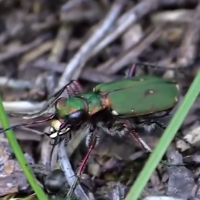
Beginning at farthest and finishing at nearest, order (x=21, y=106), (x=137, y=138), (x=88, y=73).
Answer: (x=88, y=73) < (x=21, y=106) < (x=137, y=138)

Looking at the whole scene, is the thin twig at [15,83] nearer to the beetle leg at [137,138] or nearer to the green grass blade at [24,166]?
the beetle leg at [137,138]

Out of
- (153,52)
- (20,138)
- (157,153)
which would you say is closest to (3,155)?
(20,138)

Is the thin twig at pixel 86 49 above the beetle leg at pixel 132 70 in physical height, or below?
above

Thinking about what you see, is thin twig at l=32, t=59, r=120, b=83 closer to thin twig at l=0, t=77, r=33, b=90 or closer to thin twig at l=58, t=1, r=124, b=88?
thin twig at l=58, t=1, r=124, b=88

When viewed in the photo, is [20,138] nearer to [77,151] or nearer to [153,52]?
[77,151]

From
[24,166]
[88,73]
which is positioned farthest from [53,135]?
[88,73]

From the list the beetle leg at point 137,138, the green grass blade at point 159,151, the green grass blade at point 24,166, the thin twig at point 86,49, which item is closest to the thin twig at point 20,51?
the thin twig at point 86,49

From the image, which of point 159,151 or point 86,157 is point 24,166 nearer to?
point 86,157
